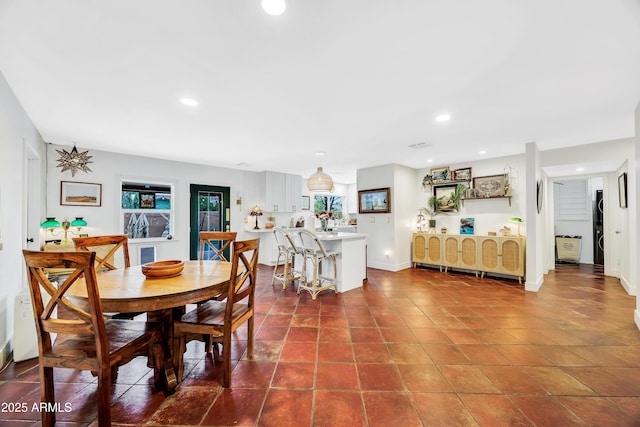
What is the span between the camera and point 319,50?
1750 millimetres

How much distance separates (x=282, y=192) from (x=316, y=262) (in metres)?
3.23

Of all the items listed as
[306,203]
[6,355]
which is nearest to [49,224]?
[6,355]

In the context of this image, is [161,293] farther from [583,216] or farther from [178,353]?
[583,216]

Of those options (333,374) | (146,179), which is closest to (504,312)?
(333,374)

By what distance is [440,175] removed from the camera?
18.5 feet

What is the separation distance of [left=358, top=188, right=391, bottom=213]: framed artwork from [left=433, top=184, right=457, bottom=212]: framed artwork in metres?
1.15

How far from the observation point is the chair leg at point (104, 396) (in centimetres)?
130

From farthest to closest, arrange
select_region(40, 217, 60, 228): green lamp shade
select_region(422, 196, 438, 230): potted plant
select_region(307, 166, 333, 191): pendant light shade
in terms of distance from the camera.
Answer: select_region(422, 196, 438, 230): potted plant < select_region(307, 166, 333, 191): pendant light shade < select_region(40, 217, 60, 228): green lamp shade

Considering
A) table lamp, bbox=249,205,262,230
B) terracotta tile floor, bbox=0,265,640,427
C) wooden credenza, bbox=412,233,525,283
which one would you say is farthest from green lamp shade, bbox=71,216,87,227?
wooden credenza, bbox=412,233,525,283

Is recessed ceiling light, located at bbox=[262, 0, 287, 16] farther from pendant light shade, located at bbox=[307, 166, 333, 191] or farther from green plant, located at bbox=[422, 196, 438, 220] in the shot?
green plant, located at bbox=[422, 196, 438, 220]

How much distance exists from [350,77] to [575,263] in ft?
24.1

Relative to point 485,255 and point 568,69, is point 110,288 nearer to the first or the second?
point 568,69

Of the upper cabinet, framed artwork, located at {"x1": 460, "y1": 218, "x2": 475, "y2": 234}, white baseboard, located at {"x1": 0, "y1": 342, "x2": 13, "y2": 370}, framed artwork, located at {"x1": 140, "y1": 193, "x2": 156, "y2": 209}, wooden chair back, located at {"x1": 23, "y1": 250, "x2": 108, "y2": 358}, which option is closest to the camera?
wooden chair back, located at {"x1": 23, "y1": 250, "x2": 108, "y2": 358}

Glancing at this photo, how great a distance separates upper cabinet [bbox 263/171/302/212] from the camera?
635 centimetres
